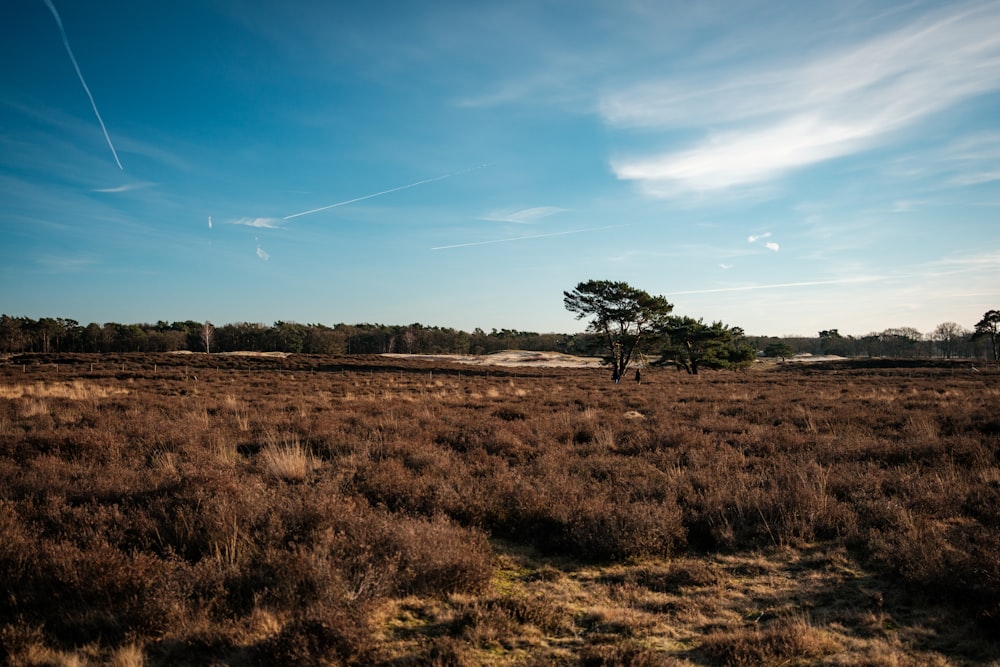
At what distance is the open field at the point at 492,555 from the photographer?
383 centimetres

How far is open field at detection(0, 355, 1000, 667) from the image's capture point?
151 inches

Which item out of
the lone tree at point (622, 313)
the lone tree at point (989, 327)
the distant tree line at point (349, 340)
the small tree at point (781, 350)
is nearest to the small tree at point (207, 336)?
the distant tree line at point (349, 340)

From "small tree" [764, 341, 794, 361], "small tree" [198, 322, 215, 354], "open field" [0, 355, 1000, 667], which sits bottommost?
"open field" [0, 355, 1000, 667]

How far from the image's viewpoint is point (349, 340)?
123m

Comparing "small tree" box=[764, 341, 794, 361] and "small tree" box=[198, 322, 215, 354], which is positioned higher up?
"small tree" box=[198, 322, 215, 354]

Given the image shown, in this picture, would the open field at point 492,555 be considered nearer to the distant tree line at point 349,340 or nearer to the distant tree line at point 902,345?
the distant tree line at point 349,340

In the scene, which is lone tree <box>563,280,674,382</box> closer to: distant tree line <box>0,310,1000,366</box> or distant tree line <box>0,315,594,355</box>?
distant tree line <box>0,310,1000,366</box>

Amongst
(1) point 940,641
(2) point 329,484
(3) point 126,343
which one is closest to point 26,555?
(2) point 329,484

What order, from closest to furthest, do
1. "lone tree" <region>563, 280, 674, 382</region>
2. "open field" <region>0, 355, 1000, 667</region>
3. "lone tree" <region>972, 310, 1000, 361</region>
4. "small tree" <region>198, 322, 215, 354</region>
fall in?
"open field" <region>0, 355, 1000, 667</region> < "lone tree" <region>563, 280, 674, 382</region> < "lone tree" <region>972, 310, 1000, 361</region> < "small tree" <region>198, 322, 215, 354</region>

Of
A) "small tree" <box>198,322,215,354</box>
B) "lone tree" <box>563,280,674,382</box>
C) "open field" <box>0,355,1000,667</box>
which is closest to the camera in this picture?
"open field" <box>0,355,1000,667</box>

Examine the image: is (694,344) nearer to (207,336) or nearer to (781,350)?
(781,350)

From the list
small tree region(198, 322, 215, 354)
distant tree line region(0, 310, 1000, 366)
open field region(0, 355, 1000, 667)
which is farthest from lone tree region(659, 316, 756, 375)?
small tree region(198, 322, 215, 354)

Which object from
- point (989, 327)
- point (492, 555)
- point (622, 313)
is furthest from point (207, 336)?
point (989, 327)

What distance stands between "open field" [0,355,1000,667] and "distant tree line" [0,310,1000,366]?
167 feet
